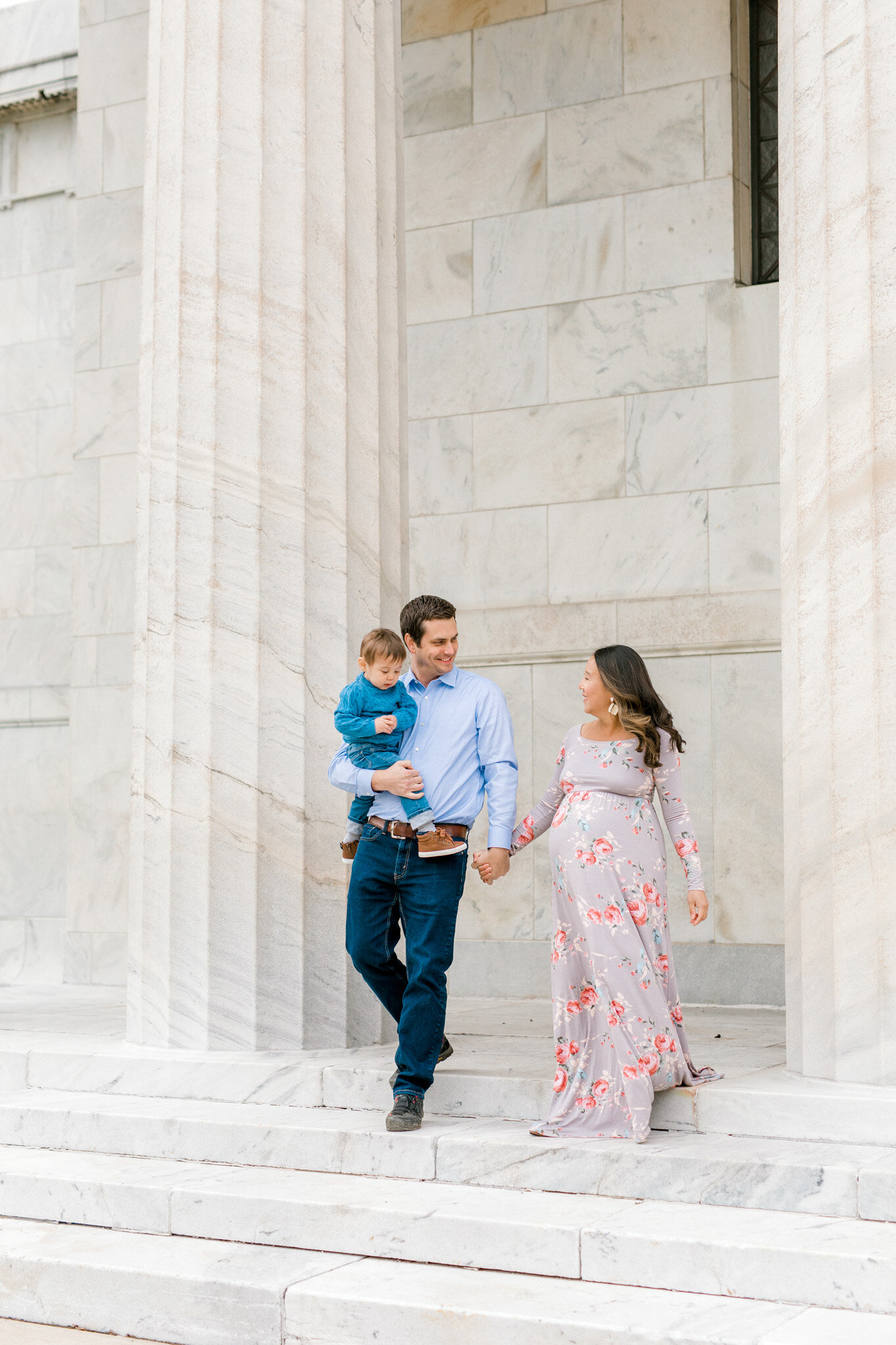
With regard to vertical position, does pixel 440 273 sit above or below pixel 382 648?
above

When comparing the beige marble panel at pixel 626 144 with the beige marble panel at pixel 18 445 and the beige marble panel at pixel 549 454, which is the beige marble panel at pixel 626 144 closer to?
the beige marble panel at pixel 549 454

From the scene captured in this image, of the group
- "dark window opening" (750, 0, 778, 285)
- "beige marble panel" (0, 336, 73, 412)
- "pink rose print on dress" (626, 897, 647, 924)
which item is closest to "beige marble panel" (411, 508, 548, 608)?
"dark window opening" (750, 0, 778, 285)

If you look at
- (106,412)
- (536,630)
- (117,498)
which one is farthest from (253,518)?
(106,412)

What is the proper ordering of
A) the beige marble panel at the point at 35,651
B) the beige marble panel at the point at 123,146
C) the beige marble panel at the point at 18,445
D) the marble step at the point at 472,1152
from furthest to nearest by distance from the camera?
the beige marble panel at the point at 18,445
the beige marble panel at the point at 35,651
the beige marble panel at the point at 123,146
the marble step at the point at 472,1152

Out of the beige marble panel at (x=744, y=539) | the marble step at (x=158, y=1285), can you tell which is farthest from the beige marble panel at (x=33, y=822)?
the marble step at (x=158, y=1285)

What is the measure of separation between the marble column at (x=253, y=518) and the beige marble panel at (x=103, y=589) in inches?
172

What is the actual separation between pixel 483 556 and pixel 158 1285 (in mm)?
7108

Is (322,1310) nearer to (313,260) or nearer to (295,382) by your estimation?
(295,382)

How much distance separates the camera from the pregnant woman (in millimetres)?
6129

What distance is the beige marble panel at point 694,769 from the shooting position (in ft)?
34.7

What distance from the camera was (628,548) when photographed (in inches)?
441

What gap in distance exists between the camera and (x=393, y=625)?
842 cm

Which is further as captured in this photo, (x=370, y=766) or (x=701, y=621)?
(x=701, y=621)

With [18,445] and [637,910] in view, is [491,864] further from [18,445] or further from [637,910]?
[18,445]
